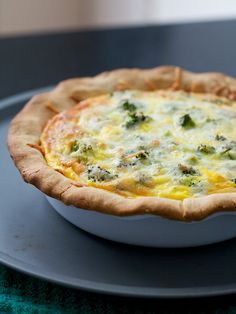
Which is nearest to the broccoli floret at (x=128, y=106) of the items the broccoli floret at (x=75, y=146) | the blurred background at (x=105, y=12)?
the broccoli floret at (x=75, y=146)

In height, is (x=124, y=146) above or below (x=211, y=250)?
above

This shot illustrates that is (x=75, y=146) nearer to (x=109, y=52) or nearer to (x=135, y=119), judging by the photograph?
(x=135, y=119)

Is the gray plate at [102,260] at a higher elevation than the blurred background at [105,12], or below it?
higher

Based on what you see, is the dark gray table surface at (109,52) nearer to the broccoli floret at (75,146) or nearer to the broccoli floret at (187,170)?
the broccoli floret at (75,146)

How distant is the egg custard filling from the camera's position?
7.28 feet

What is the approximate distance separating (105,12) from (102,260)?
4.58 meters

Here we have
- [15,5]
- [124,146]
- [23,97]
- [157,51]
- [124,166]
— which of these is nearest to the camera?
[124,166]

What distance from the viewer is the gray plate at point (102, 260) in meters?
1.90

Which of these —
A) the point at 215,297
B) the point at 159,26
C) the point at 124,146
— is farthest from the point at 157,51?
the point at 215,297

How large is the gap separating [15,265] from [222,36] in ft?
9.46

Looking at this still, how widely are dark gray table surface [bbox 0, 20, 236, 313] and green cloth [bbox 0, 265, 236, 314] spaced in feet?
5.94

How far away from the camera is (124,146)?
8.14ft

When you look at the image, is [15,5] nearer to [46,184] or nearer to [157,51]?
[157,51]

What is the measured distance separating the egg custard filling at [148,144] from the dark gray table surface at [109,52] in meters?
0.93
